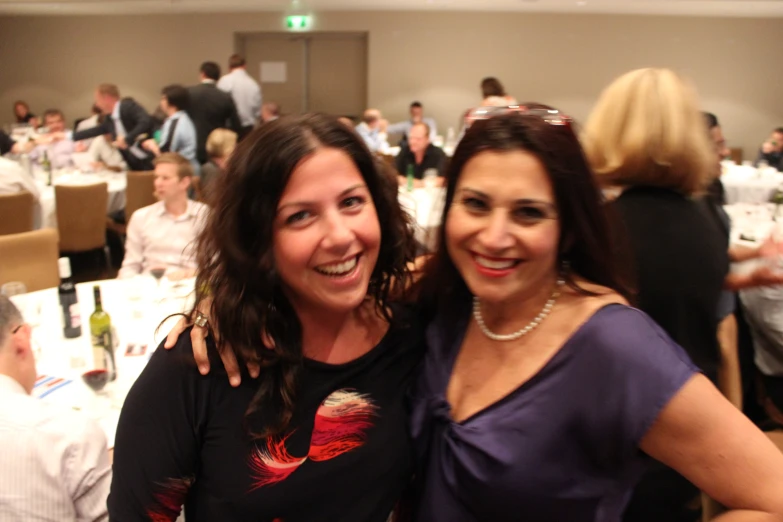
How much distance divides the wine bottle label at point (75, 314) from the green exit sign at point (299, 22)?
9712 millimetres

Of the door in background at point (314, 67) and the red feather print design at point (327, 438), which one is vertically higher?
the door in background at point (314, 67)

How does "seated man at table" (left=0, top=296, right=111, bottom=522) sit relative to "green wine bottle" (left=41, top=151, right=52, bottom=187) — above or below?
above

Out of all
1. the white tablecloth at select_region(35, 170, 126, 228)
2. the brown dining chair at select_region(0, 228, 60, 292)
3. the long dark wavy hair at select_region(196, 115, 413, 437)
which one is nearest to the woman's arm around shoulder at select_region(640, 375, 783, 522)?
the long dark wavy hair at select_region(196, 115, 413, 437)

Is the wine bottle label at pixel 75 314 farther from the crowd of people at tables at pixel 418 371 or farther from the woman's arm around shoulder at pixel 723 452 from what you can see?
the woman's arm around shoulder at pixel 723 452

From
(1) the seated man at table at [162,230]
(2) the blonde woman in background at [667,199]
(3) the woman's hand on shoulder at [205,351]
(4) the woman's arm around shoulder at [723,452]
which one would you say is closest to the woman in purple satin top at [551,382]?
(4) the woman's arm around shoulder at [723,452]

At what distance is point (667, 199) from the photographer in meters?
1.71

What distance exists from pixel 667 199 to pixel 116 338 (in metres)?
2.10

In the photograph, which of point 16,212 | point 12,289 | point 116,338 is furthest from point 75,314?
point 16,212

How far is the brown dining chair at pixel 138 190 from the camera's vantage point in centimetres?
550

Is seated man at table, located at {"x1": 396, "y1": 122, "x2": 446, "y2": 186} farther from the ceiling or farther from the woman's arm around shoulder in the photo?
the woman's arm around shoulder

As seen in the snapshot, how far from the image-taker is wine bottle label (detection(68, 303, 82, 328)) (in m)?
2.36

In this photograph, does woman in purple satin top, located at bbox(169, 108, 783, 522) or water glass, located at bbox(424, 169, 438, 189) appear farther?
water glass, located at bbox(424, 169, 438, 189)

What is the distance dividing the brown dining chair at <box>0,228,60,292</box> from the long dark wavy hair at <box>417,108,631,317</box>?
9.06ft

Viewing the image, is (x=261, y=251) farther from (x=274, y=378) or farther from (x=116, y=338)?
(x=116, y=338)
